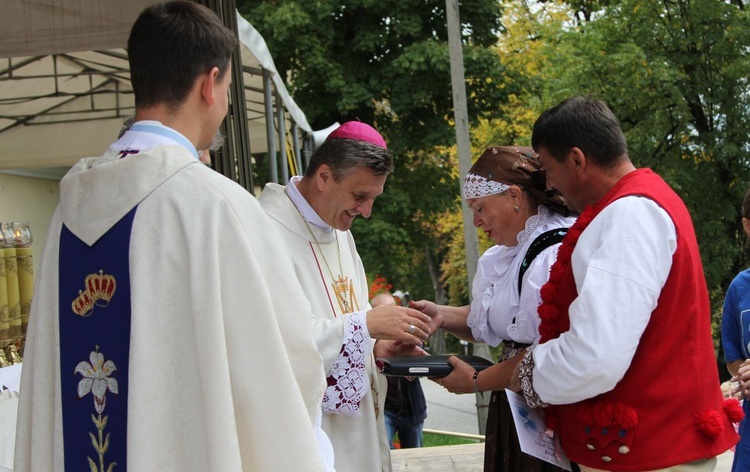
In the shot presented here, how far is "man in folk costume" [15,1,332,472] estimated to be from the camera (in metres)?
1.77

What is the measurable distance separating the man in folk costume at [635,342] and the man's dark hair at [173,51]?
120 centimetres

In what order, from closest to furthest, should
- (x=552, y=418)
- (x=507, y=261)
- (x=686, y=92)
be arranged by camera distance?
(x=552, y=418), (x=507, y=261), (x=686, y=92)

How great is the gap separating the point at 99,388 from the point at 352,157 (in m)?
1.50

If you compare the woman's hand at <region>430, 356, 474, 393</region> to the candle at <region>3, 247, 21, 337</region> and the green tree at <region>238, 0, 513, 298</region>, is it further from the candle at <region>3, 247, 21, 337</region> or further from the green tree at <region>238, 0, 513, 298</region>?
the green tree at <region>238, 0, 513, 298</region>

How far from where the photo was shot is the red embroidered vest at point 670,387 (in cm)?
245

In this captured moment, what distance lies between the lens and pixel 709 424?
247 centimetres

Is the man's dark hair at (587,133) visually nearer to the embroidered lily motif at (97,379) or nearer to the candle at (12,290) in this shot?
the embroidered lily motif at (97,379)

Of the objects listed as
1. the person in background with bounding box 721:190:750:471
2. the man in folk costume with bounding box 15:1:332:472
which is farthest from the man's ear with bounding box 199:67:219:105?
the person in background with bounding box 721:190:750:471

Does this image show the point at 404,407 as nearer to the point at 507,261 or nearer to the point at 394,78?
the point at 507,261

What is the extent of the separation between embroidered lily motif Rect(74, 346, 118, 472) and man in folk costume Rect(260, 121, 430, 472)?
1.09m

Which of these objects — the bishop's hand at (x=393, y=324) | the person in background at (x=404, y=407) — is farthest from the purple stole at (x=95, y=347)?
the person in background at (x=404, y=407)

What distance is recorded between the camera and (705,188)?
1566 cm

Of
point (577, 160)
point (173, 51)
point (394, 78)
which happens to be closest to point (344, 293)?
point (577, 160)

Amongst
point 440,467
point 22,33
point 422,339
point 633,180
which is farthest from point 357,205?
point 440,467
